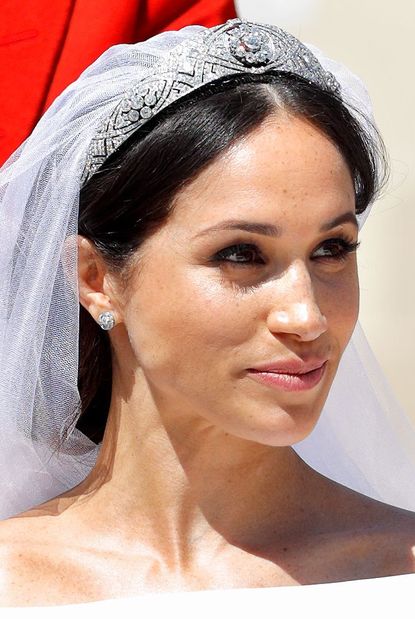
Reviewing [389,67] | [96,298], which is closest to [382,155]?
[96,298]

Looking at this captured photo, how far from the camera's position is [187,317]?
78.0 inches

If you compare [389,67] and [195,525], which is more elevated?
[389,67]

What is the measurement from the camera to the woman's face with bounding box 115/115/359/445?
6.40ft

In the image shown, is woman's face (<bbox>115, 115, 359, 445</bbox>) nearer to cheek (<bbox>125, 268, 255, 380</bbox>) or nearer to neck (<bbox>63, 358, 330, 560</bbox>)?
cheek (<bbox>125, 268, 255, 380</bbox>)

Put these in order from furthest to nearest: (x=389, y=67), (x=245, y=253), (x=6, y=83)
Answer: (x=389, y=67) < (x=6, y=83) < (x=245, y=253)

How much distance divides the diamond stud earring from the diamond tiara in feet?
0.70

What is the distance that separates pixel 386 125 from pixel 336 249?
1233mm

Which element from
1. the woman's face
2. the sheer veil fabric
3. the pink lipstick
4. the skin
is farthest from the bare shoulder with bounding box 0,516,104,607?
the pink lipstick

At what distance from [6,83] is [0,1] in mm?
205

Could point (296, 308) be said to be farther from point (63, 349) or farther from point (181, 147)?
point (63, 349)

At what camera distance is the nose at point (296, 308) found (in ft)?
6.29

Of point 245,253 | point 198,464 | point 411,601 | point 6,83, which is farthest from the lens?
point 6,83

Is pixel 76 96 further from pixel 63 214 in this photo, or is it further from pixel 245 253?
pixel 245 253

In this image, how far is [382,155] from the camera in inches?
92.3
